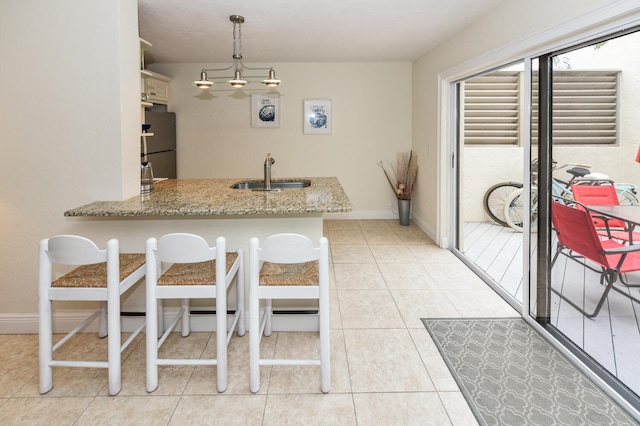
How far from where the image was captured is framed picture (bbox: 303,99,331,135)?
21.9ft

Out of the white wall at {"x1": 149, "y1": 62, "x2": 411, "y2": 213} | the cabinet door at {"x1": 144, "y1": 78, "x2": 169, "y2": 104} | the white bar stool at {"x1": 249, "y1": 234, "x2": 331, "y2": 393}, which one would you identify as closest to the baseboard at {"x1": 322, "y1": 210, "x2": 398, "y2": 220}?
the white wall at {"x1": 149, "y1": 62, "x2": 411, "y2": 213}

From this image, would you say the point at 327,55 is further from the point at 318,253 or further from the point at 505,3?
the point at 318,253

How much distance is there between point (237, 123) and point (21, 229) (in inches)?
161

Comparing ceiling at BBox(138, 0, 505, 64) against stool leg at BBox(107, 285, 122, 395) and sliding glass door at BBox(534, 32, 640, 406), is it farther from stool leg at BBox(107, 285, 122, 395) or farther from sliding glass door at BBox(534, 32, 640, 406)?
stool leg at BBox(107, 285, 122, 395)

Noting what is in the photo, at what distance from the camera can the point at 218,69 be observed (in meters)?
6.25

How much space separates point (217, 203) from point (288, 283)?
78 cm

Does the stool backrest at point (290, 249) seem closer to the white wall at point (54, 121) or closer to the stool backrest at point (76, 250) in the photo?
the stool backrest at point (76, 250)

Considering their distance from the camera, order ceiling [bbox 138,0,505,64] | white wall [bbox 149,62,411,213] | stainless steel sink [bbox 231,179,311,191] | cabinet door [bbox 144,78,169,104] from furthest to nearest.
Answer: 1. white wall [bbox 149,62,411,213]
2. cabinet door [bbox 144,78,169,104]
3. stainless steel sink [bbox 231,179,311,191]
4. ceiling [bbox 138,0,505,64]

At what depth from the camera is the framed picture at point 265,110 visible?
21.7ft

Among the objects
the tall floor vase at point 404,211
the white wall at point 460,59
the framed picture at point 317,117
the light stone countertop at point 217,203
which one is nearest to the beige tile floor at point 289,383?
the light stone countertop at point 217,203

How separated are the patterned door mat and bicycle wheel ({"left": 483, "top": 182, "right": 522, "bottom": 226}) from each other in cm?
341

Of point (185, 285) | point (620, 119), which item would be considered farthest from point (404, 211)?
point (185, 285)

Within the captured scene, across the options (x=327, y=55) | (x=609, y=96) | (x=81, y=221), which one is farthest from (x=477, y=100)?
(x=81, y=221)

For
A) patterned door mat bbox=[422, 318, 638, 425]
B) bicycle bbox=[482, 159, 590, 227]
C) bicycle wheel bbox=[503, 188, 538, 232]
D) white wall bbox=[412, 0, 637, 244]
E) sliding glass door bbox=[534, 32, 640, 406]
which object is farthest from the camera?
bicycle bbox=[482, 159, 590, 227]
